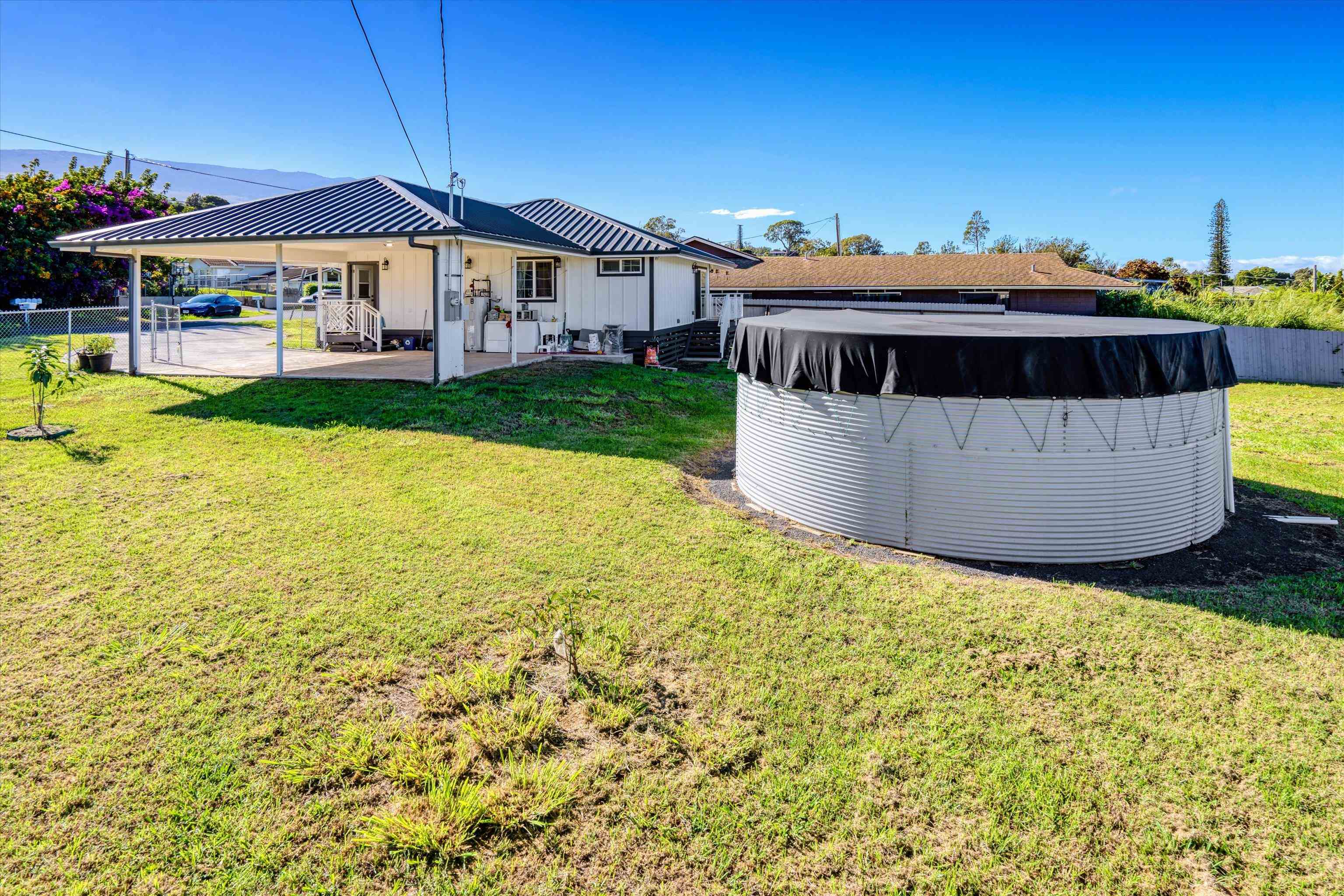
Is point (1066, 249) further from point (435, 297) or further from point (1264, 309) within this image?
point (435, 297)

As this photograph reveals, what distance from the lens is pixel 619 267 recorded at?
1755 centimetres

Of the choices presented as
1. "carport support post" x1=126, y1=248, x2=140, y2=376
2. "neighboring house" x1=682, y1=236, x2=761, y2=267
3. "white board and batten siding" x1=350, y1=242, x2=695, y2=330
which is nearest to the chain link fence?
"carport support post" x1=126, y1=248, x2=140, y2=376

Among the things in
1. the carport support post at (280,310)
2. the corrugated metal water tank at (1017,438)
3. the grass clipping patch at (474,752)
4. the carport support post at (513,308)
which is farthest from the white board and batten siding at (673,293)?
the grass clipping patch at (474,752)

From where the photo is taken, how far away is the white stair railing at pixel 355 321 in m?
16.9

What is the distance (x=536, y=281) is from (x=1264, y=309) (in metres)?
23.1

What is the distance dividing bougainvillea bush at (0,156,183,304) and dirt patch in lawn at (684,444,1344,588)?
92.9 feet

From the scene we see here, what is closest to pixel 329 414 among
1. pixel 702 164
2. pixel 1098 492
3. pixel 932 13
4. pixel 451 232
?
pixel 451 232

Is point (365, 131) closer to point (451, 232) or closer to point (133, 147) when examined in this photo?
point (451, 232)

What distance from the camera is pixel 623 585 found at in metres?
5.08

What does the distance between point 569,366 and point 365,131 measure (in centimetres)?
1098

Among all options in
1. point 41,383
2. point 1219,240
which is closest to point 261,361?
point 41,383

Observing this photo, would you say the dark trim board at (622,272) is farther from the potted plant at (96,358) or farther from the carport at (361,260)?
the potted plant at (96,358)

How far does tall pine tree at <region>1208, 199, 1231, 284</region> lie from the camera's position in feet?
217

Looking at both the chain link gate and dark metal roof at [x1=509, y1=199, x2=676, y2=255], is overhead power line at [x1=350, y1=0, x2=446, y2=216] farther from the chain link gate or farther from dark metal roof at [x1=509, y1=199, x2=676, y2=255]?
the chain link gate
